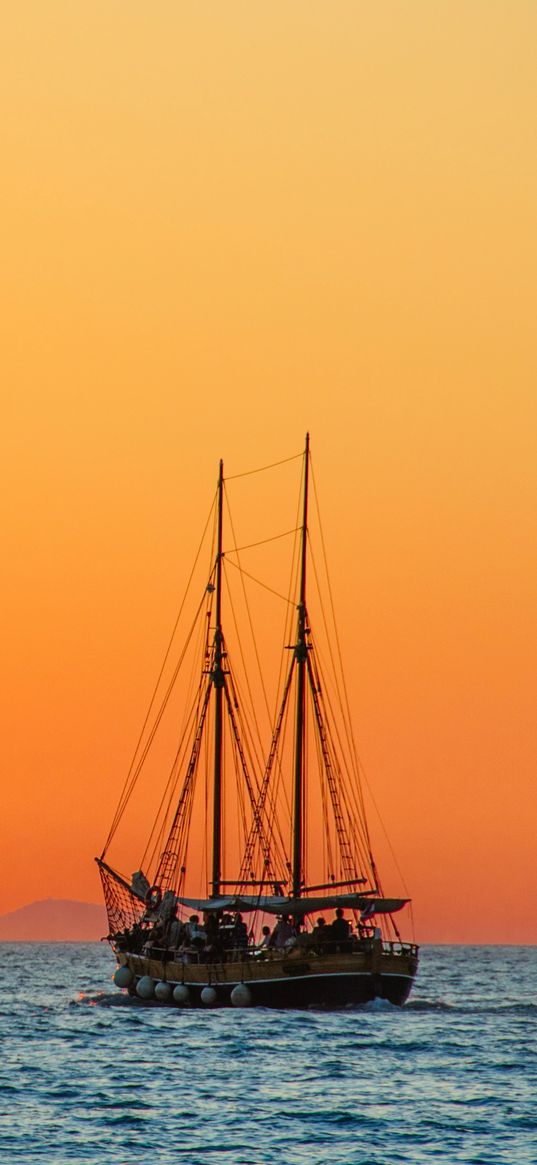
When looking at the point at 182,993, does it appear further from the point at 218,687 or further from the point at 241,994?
the point at 218,687

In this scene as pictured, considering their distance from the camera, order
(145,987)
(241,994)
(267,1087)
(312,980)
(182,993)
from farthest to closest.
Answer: (145,987) < (182,993) < (241,994) < (312,980) < (267,1087)

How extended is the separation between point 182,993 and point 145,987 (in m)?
4.37

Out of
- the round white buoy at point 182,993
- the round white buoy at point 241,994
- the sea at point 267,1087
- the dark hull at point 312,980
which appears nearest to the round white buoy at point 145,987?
the sea at point 267,1087

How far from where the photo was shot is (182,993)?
9000 centimetres

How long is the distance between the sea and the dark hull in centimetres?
78

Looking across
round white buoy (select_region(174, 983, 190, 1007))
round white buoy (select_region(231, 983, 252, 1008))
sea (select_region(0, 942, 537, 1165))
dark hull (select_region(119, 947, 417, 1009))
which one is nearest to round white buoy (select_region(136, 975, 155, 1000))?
sea (select_region(0, 942, 537, 1165))

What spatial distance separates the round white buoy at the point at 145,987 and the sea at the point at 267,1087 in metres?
0.74

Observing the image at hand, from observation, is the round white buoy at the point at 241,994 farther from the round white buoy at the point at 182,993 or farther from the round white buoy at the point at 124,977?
the round white buoy at the point at 124,977

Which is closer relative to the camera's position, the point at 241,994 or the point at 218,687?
the point at 241,994

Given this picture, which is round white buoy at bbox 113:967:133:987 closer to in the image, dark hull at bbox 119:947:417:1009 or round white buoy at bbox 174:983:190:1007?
round white buoy at bbox 174:983:190:1007

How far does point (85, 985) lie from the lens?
451 feet

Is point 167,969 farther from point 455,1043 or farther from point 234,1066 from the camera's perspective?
point 234,1066

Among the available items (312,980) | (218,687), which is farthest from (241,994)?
(218,687)

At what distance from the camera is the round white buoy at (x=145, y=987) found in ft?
307
